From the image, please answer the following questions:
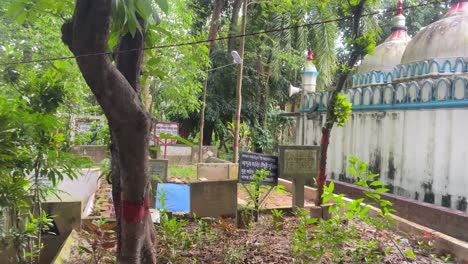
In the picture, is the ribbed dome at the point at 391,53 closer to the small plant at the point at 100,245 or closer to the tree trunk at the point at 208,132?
the tree trunk at the point at 208,132

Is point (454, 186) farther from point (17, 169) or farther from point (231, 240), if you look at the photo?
point (17, 169)

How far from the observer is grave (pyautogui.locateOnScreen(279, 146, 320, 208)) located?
5742mm

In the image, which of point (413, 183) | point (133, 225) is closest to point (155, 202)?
point (133, 225)

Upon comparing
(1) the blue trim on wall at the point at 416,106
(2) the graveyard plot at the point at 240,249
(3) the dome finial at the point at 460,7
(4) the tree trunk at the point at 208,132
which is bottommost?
(2) the graveyard plot at the point at 240,249

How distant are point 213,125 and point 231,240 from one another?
41.3 ft

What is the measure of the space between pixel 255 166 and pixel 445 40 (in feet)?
18.4

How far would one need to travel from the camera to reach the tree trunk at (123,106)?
2.00m

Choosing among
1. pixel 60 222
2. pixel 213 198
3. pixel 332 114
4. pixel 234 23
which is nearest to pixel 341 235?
pixel 332 114

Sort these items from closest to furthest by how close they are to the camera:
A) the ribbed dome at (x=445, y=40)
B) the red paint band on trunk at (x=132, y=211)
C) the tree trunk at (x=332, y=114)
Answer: the red paint band on trunk at (x=132, y=211), the tree trunk at (x=332, y=114), the ribbed dome at (x=445, y=40)

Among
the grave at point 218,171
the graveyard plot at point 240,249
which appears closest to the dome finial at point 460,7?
the grave at point 218,171

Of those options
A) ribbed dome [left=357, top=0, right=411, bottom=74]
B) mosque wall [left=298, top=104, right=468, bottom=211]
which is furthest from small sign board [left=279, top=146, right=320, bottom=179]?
ribbed dome [left=357, top=0, right=411, bottom=74]

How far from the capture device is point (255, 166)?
5.65 metres

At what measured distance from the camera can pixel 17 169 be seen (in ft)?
10.5

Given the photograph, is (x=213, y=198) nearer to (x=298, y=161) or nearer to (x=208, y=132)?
(x=298, y=161)
